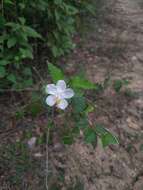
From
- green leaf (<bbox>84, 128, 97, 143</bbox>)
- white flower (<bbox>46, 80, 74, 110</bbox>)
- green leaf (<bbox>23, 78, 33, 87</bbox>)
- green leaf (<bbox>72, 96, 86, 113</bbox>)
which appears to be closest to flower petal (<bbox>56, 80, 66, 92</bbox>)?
white flower (<bbox>46, 80, 74, 110</bbox>)

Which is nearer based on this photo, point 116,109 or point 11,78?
point 11,78

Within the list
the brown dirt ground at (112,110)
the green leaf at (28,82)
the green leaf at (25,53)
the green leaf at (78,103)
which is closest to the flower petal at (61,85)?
the green leaf at (78,103)

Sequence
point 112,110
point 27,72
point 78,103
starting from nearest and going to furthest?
1. point 78,103
2. point 27,72
3. point 112,110

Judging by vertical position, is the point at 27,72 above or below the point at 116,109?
above

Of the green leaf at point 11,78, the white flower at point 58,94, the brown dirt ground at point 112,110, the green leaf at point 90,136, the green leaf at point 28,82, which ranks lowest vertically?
the brown dirt ground at point 112,110

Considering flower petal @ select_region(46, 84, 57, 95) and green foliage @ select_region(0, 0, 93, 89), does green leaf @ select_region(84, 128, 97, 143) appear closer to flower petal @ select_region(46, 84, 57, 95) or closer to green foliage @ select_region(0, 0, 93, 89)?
flower petal @ select_region(46, 84, 57, 95)

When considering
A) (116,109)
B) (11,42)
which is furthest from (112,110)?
(11,42)

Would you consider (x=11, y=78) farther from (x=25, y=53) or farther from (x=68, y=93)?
(x=68, y=93)

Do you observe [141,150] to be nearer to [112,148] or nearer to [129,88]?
[112,148]

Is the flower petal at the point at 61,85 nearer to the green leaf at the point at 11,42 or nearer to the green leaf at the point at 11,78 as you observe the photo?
the green leaf at the point at 11,78
